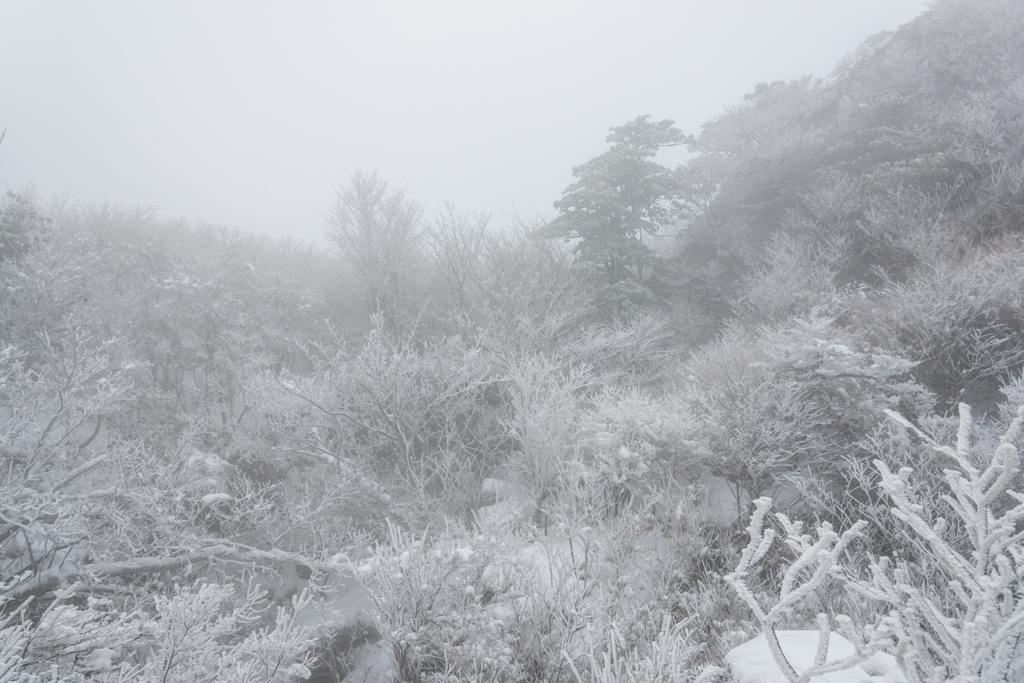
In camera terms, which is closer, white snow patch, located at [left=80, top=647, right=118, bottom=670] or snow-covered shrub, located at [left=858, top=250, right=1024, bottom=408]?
white snow patch, located at [left=80, top=647, right=118, bottom=670]

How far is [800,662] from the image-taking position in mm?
3195

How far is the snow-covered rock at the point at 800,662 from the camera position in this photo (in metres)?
2.66

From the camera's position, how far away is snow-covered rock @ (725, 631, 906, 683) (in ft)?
8.74

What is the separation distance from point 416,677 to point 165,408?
37.5 feet

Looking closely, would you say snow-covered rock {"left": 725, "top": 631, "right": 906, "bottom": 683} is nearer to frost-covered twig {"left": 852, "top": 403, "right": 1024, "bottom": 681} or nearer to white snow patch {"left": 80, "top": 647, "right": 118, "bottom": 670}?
frost-covered twig {"left": 852, "top": 403, "right": 1024, "bottom": 681}

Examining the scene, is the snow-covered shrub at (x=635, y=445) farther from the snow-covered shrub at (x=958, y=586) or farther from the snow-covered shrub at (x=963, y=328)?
the snow-covered shrub at (x=958, y=586)

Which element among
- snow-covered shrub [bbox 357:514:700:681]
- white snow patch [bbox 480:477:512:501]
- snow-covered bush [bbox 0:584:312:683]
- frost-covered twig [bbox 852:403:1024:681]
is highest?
frost-covered twig [bbox 852:403:1024:681]

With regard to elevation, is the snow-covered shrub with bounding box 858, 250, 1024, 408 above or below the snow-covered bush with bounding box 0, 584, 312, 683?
above

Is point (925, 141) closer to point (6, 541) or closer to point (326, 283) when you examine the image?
point (326, 283)

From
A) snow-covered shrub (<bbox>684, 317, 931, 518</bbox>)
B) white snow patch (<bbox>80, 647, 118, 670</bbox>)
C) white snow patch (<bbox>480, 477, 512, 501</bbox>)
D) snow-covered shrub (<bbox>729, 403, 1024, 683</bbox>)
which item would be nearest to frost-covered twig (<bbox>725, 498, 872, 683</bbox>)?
snow-covered shrub (<bbox>729, 403, 1024, 683</bbox>)

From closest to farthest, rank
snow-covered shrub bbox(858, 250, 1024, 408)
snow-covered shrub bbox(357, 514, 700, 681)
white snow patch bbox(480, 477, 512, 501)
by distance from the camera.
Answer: snow-covered shrub bbox(357, 514, 700, 681)
snow-covered shrub bbox(858, 250, 1024, 408)
white snow patch bbox(480, 477, 512, 501)

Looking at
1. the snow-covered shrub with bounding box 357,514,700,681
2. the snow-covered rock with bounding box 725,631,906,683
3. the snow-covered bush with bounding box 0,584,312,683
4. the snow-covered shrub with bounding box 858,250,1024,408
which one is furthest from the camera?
the snow-covered shrub with bounding box 858,250,1024,408

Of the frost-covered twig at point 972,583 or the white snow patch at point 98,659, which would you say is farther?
the white snow patch at point 98,659

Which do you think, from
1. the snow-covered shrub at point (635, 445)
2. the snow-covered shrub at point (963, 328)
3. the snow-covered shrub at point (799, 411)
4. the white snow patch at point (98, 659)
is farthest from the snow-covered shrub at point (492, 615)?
the snow-covered shrub at point (963, 328)
